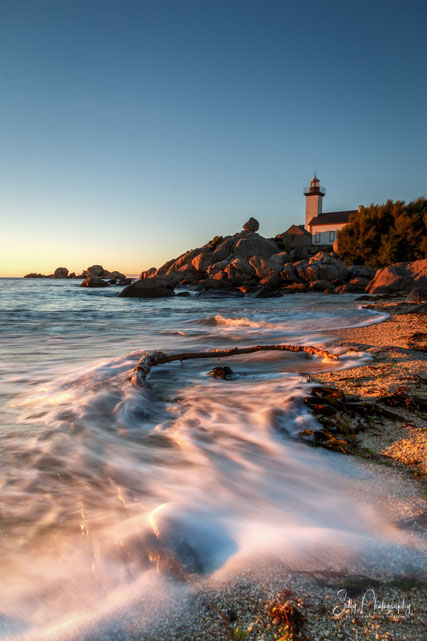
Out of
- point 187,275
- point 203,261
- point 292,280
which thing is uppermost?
point 203,261

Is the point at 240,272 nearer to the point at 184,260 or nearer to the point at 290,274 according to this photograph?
the point at 290,274

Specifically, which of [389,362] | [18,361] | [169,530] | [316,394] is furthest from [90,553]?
[18,361]

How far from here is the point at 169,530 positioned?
4.83ft

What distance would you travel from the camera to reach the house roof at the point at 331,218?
61.1 m

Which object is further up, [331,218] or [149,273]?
[331,218]

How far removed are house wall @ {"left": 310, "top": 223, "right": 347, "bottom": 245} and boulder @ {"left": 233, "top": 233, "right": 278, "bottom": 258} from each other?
24060mm

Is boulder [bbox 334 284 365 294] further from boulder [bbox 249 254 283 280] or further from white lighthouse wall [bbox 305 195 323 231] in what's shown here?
white lighthouse wall [bbox 305 195 323 231]

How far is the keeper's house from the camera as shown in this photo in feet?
Result: 200

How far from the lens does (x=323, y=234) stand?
2425 inches

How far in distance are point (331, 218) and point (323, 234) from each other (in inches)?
130

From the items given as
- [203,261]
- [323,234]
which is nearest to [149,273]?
[203,261]

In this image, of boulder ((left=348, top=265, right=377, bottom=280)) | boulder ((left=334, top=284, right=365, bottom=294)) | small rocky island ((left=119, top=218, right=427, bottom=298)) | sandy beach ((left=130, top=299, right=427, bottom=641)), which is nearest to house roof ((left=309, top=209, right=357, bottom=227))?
small rocky island ((left=119, top=218, right=427, bottom=298))

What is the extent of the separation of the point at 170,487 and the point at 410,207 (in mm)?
32570
